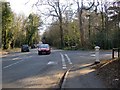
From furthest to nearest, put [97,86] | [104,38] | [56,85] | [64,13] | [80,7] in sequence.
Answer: [64,13] → [80,7] → [104,38] → [56,85] → [97,86]

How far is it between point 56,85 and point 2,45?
61248 millimetres

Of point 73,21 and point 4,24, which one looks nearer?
point 4,24

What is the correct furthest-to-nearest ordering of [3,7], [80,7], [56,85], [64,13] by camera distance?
[64,13], [3,7], [80,7], [56,85]

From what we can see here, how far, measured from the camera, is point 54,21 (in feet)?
267

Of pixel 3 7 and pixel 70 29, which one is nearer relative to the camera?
pixel 3 7

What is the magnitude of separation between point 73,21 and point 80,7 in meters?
17.9

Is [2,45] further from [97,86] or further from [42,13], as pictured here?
[97,86]

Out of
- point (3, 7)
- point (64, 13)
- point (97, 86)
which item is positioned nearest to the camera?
point (97, 86)

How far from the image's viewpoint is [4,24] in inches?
2805

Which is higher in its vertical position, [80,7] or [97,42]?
[80,7]

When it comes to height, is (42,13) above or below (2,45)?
above

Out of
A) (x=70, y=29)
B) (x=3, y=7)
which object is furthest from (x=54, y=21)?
(x=3, y=7)

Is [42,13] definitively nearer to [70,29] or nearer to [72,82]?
[70,29]

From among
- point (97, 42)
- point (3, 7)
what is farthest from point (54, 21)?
point (97, 42)
